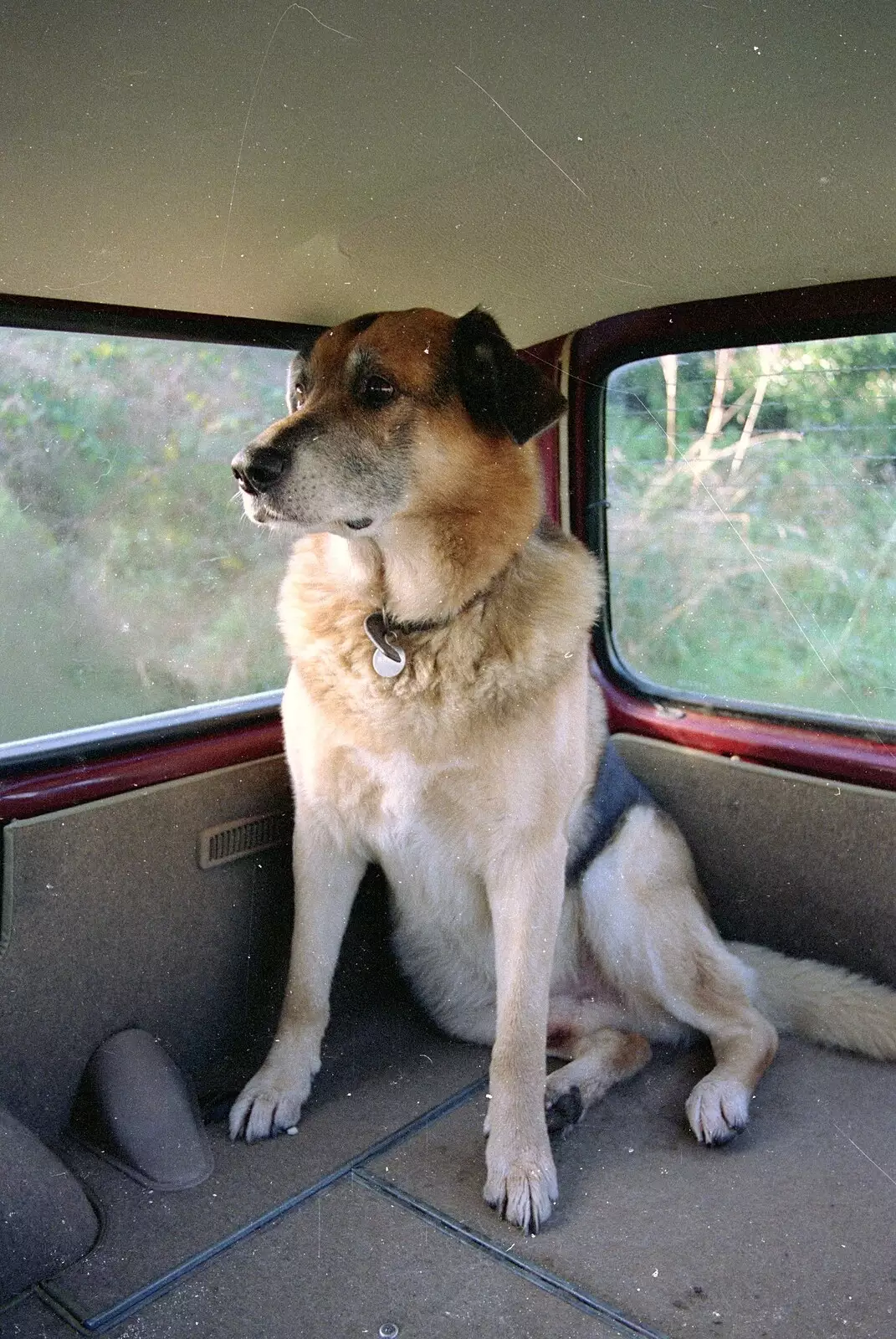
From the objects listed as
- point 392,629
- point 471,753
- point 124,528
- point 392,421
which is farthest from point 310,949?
point 392,421

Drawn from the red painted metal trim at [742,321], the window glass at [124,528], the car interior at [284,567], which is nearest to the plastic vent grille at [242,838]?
the car interior at [284,567]

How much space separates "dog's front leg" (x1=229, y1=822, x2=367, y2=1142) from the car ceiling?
1.13 m

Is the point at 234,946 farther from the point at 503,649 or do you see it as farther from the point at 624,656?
the point at 624,656

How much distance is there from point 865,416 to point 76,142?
1.66 metres

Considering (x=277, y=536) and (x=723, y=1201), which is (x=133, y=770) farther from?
(x=723, y=1201)

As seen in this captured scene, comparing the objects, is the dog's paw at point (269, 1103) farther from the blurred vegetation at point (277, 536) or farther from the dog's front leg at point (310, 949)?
the blurred vegetation at point (277, 536)

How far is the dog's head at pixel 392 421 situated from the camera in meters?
2.01

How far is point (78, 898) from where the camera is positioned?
2135 mm

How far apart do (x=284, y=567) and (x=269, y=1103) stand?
1117 millimetres

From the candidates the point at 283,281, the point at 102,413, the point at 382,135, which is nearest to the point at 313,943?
the point at 102,413

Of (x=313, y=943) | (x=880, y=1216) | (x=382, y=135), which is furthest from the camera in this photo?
(x=313, y=943)

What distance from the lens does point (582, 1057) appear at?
2365 mm

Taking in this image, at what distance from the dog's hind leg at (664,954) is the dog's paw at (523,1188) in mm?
508

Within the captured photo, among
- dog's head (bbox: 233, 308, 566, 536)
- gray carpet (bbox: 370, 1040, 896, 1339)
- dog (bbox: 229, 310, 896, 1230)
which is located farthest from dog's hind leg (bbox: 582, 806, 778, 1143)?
dog's head (bbox: 233, 308, 566, 536)
